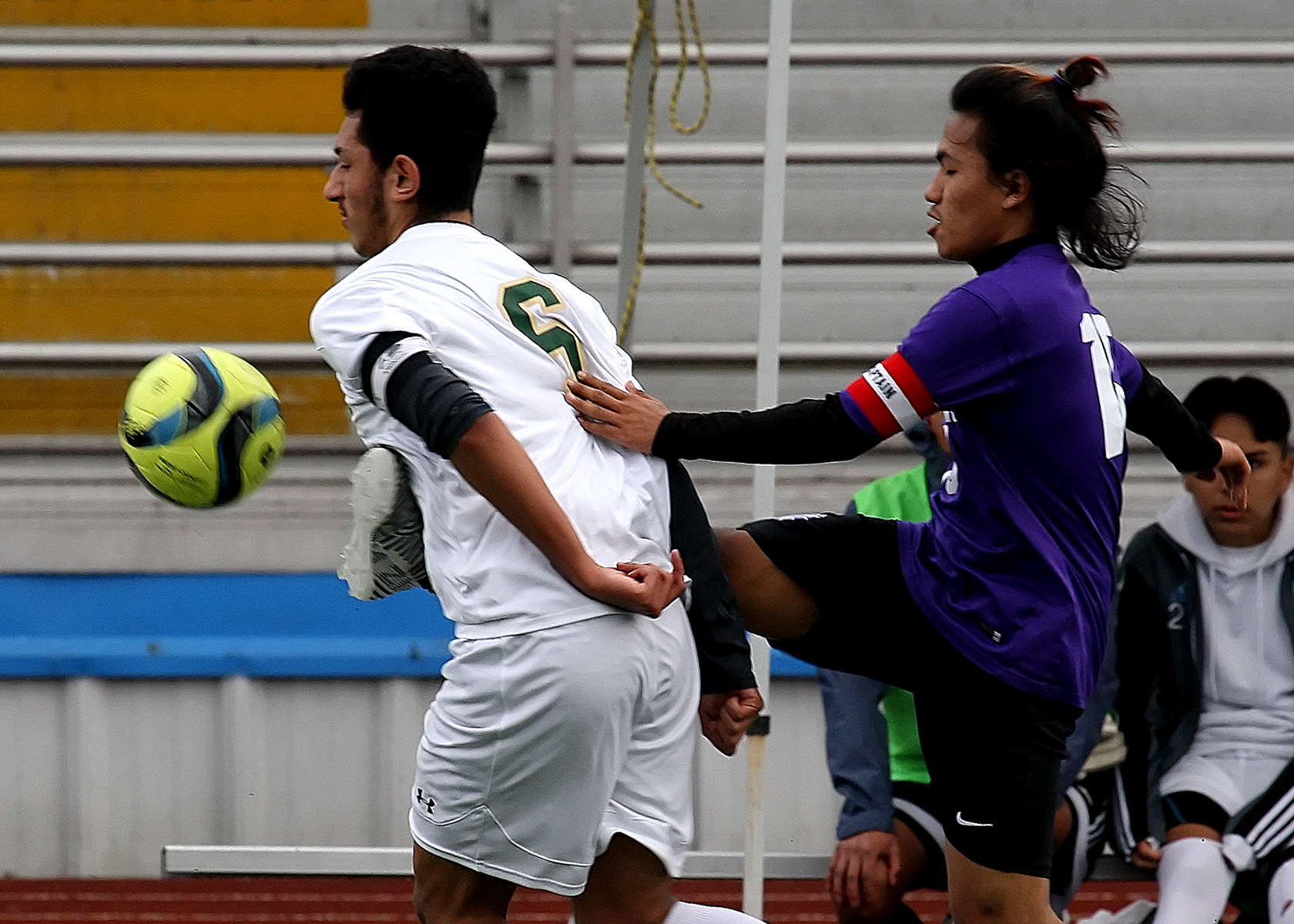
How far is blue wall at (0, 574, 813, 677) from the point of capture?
4.46 m

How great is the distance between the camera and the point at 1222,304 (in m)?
5.64

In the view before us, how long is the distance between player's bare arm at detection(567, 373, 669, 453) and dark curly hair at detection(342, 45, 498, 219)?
0.37 meters

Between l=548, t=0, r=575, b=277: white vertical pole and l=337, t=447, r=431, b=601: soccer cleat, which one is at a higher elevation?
l=548, t=0, r=575, b=277: white vertical pole

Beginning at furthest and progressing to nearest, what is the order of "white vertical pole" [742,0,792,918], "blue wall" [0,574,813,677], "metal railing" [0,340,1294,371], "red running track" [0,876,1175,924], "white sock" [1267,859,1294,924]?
"metal railing" [0,340,1294,371], "blue wall" [0,574,813,677], "red running track" [0,876,1175,924], "white vertical pole" [742,0,792,918], "white sock" [1267,859,1294,924]

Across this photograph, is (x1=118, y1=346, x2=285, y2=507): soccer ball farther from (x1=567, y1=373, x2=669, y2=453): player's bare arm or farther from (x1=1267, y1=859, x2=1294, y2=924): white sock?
(x1=1267, y1=859, x2=1294, y2=924): white sock

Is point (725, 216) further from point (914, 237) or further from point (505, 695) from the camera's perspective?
point (505, 695)

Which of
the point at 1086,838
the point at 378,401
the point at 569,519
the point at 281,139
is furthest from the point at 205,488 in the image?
the point at 281,139

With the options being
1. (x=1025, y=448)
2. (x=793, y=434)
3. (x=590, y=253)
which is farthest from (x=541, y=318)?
(x=590, y=253)

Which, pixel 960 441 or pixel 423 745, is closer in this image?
pixel 423 745

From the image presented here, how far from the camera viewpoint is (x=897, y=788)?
3.50 m

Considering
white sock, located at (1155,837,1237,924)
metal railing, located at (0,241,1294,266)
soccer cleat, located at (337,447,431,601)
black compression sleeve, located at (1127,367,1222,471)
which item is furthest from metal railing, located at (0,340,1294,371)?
soccer cleat, located at (337,447,431,601)

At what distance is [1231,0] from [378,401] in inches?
188

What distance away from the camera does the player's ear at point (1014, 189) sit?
2.61 meters

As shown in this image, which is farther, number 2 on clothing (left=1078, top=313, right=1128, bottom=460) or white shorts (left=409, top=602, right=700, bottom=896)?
number 2 on clothing (left=1078, top=313, right=1128, bottom=460)
